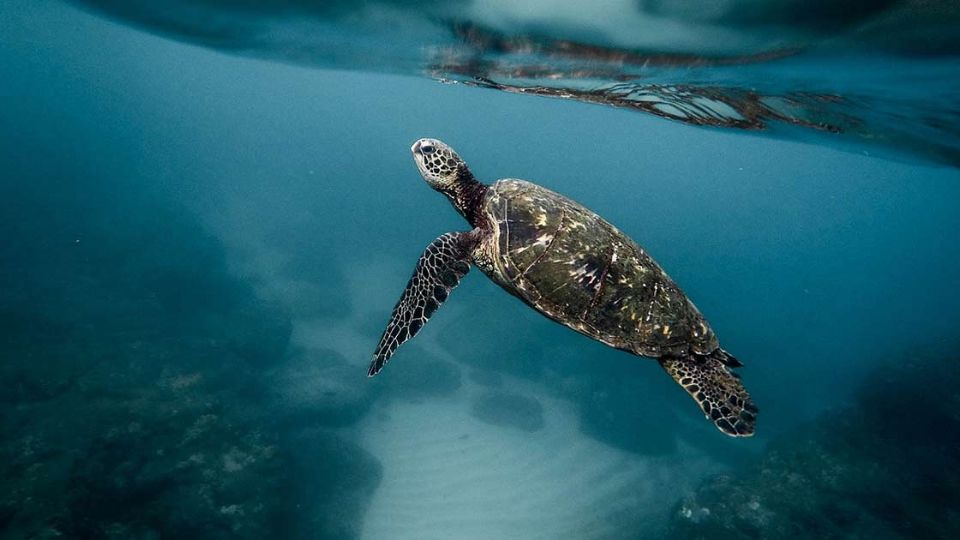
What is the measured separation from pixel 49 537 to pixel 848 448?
1798cm

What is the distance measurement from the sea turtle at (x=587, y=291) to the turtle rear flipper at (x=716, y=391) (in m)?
0.01

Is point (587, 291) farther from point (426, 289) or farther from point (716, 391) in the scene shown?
point (716, 391)

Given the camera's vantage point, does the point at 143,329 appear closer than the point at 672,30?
No

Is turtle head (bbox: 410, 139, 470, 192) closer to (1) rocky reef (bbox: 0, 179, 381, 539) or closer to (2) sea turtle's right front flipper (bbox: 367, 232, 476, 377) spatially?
(2) sea turtle's right front flipper (bbox: 367, 232, 476, 377)

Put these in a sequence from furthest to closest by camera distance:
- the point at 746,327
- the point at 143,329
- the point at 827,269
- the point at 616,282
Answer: the point at 827,269 < the point at 746,327 < the point at 143,329 < the point at 616,282

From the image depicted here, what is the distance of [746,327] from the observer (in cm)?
2458

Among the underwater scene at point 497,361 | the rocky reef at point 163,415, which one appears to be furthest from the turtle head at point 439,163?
the rocky reef at point 163,415

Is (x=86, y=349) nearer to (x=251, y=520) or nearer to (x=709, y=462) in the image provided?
(x=251, y=520)

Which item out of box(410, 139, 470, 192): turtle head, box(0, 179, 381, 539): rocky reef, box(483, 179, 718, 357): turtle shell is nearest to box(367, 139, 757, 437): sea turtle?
box(483, 179, 718, 357): turtle shell

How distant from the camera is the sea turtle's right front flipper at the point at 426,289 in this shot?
15.2 feet

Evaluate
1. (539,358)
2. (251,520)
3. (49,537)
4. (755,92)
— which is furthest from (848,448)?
(49,537)

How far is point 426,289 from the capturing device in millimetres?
4957

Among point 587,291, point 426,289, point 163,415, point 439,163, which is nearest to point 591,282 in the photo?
point 587,291

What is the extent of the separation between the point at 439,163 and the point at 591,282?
2.61 m
